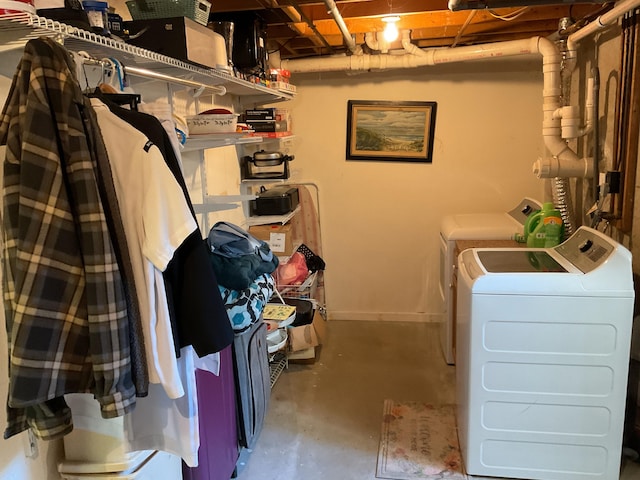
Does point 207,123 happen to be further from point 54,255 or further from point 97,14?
point 54,255

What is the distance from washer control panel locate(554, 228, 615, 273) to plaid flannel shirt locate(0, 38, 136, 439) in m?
1.84

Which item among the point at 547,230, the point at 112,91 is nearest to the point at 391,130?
the point at 547,230

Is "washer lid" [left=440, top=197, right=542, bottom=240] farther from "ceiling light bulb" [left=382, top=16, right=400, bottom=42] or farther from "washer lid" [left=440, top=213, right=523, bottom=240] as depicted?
"ceiling light bulb" [left=382, top=16, right=400, bottom=42]

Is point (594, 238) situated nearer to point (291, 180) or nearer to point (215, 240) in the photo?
point (215, 240)

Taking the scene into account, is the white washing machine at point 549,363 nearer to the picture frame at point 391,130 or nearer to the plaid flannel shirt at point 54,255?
the plaid flannel shirt at point 54,255

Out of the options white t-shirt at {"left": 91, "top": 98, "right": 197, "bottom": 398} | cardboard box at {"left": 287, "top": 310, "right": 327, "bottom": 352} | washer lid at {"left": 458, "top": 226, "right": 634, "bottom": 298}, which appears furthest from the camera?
cardboard box at {"left": 287, "top": 310, "right": 327, "bottom": 352}

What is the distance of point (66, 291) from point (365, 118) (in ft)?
10.6

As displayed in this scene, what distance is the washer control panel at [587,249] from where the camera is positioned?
83.6 inches

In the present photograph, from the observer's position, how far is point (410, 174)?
4.11 meters

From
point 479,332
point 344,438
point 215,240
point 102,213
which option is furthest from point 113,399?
point 344,438

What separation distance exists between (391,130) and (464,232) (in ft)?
3.70

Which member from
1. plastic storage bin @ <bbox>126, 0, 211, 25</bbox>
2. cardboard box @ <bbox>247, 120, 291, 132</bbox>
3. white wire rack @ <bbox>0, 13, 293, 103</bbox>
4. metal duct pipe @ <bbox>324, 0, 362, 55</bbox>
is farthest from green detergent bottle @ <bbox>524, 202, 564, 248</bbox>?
plastic storage bin @ <bbox>126, 0, 211, 25</bbox>

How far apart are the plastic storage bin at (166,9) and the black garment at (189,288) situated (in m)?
0.72

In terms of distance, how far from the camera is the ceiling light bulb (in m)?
3.11
